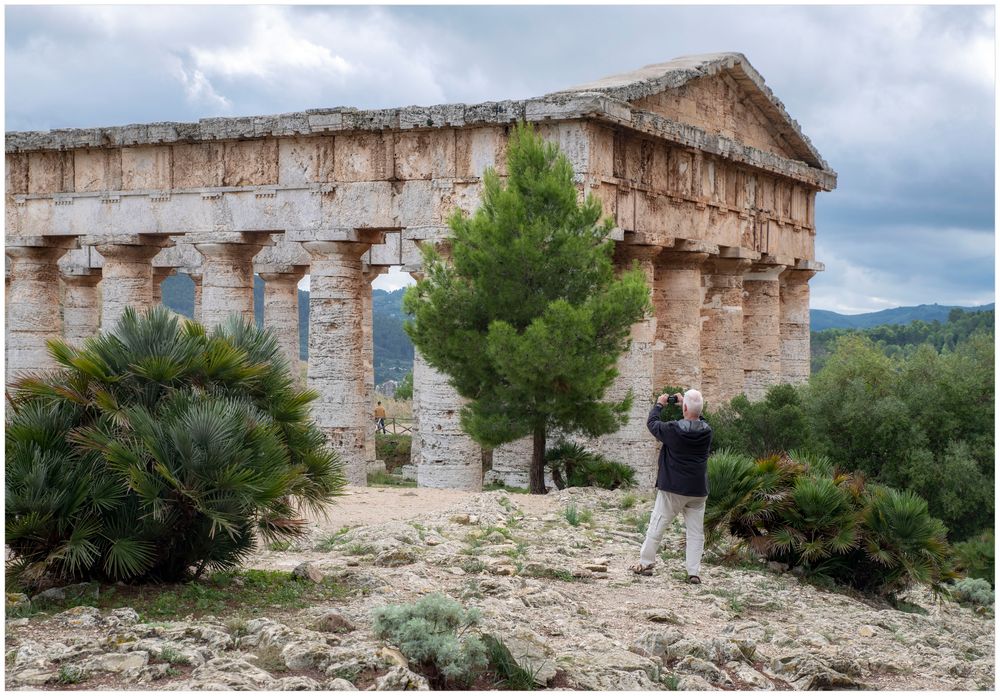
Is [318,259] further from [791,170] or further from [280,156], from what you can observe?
[791,170]

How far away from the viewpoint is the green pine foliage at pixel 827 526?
12.6m

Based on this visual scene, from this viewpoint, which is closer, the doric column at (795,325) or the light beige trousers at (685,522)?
the light beige trousers at (685,522)

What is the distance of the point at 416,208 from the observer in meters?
21.2

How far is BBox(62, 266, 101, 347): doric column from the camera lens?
1198 inches

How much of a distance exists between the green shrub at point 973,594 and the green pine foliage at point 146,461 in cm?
865

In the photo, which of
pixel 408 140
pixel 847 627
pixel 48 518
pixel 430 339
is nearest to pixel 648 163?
pixel 408 140

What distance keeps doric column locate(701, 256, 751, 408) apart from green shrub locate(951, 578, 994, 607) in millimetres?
10627

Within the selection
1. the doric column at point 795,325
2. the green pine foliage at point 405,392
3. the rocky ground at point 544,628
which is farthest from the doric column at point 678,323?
the green pine foliage at point 405,392

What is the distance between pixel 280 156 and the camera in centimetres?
2253

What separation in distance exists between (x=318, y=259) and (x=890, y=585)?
12445 mm

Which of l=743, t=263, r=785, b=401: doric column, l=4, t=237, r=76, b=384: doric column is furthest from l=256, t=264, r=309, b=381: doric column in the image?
l=743, t=263, r=785, b=401: doric column

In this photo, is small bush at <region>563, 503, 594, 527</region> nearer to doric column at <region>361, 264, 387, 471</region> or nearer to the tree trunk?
the tree trunk

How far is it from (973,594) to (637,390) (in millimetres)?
7503

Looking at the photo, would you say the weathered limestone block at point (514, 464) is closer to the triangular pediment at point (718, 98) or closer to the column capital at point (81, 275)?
the triangular pediment at point (718, 98)
